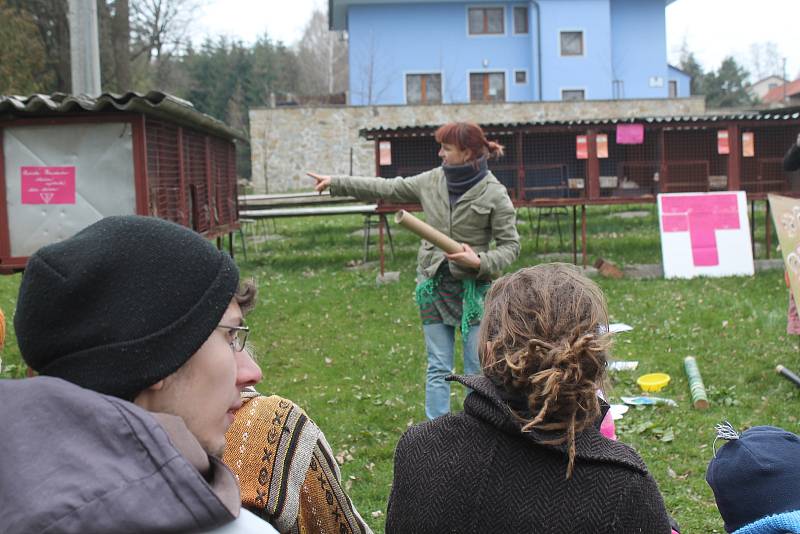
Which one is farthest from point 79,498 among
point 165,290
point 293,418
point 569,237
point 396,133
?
point 569,237

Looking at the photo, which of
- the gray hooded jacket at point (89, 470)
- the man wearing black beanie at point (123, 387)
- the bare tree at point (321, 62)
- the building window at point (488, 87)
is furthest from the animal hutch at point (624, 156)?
the bare tree at point (321, 62)

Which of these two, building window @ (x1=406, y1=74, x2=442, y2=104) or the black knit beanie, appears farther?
building window @ (x1=406, y1=74, x2=442, y2=104)

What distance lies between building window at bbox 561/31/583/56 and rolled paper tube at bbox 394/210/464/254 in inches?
1482

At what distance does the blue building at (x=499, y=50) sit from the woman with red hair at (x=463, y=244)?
36072 mm

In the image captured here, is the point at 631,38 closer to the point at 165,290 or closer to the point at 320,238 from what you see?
the point at 320,238

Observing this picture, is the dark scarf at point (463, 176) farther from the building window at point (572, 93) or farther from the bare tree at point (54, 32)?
the building window at point (572, 93)

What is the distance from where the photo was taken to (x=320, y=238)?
1753cm

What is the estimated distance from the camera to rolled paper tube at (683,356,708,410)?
21.1ft

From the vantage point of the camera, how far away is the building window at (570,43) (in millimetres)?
40656

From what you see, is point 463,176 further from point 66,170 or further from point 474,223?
point 66,170

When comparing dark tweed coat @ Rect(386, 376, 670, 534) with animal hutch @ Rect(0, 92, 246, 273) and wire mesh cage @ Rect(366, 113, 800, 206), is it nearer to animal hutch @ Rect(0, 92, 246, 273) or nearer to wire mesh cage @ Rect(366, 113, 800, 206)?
animal hutch @ Rect(0, 92, 246, 273)

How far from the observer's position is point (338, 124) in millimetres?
31172

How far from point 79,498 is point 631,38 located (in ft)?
145

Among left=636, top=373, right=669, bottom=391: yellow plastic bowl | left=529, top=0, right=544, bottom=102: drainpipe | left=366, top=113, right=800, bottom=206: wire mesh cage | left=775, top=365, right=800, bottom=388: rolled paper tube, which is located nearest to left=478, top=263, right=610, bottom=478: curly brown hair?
left=636, top=373, right=669, bottom=391: yellow plastic bowl
